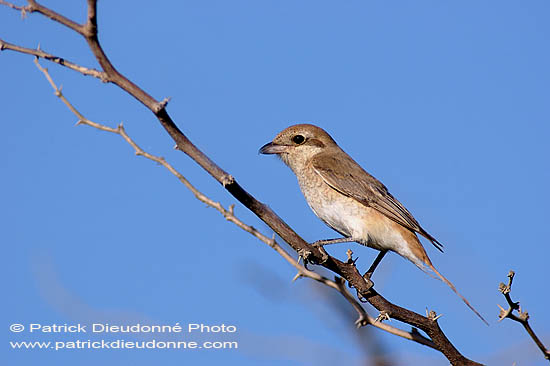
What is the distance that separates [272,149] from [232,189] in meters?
2.98

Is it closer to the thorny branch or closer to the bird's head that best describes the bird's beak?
the bird's head

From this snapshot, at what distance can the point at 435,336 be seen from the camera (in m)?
2.90

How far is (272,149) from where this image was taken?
5.24 meters

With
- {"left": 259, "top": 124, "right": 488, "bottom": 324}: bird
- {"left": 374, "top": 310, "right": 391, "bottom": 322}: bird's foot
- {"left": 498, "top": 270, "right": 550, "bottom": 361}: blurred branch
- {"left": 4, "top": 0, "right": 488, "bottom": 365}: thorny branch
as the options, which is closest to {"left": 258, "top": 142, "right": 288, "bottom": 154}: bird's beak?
{"left": 259, "top": 124, "right": 488, "bottom": 324}: bird

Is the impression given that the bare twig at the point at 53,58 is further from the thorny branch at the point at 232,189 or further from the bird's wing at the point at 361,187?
the bird's wing at the point at 361,187

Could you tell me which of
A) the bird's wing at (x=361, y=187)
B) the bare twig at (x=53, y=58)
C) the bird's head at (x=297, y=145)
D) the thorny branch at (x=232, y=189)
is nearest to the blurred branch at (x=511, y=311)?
the thorny branch at (x=232, y=189)

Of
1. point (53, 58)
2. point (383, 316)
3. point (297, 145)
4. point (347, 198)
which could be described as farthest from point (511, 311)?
point (297, 145)

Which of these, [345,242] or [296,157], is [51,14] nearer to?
[345,242]

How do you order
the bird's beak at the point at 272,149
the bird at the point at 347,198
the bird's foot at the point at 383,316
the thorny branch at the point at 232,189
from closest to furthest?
the thorny branch at the point at 232,189 → the bird's foot at the point at 383,316 → the bird at the point at 347,198 → the bird's beak at the point at 272,149

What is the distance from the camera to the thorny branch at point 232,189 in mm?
2084

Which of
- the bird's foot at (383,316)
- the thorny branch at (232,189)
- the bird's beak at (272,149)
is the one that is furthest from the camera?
the bird's beak at (272,149)

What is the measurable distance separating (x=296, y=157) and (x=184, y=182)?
3105 mm

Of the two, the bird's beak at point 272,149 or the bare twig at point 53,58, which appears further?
the bird's beak at point 272,149

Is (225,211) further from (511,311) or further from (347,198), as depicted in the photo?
(347,198)
